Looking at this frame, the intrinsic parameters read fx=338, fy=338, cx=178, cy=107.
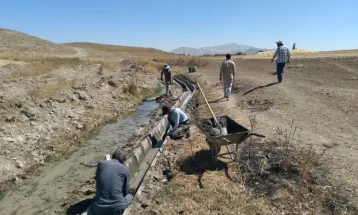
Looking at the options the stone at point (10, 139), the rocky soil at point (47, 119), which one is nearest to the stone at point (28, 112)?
the rocky soil at point (47, 119)

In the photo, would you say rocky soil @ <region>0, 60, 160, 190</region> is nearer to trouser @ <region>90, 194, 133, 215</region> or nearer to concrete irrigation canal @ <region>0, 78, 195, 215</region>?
concrete irrigation canal @ <region>0, 78, 195, 215</region>

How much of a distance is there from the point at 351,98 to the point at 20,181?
12.7 meters

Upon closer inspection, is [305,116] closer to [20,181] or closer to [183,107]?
[183,107]

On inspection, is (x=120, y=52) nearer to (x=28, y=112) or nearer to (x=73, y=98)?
(x=73, y=98)

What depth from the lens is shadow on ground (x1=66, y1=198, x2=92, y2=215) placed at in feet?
25.9

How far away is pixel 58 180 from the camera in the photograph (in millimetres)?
10016

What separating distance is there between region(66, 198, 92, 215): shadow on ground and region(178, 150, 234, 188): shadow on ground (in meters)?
2.48

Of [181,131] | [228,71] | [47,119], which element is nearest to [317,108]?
[228,71]

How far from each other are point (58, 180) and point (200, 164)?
4.36 metres

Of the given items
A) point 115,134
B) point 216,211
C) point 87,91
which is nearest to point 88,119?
point 115,134

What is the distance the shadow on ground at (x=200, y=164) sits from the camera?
838 cm

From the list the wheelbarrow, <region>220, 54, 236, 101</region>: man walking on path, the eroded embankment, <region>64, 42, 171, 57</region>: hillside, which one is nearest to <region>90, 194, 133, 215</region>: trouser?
the eroded embankment

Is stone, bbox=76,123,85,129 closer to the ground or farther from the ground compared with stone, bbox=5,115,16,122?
closer to the ground

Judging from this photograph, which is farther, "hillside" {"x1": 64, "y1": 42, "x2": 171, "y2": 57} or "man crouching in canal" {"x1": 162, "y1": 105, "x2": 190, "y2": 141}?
"hillside" {"x1": 64, "y1": 42, "x2": 171, "y2": 57}
